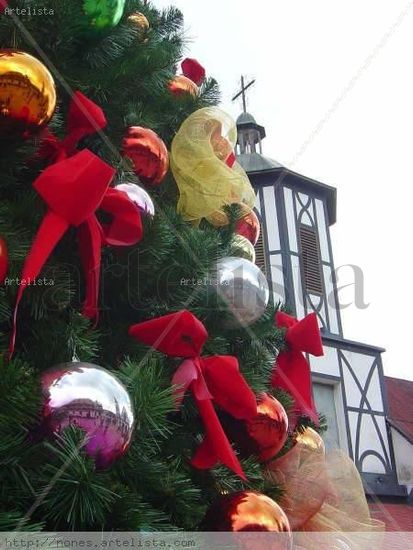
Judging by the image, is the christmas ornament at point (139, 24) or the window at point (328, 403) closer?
the christmas ornament at point (139, 24)

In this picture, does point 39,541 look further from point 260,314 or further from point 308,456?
point 308,456

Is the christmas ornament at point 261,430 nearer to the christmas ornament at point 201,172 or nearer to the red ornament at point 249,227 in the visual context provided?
the christmas ornament at point 201,172

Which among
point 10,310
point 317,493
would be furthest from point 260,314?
point 10,310

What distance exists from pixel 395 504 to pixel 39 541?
754cm

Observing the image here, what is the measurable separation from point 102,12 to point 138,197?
372mm

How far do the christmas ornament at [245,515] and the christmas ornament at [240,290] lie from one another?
1.29 ft

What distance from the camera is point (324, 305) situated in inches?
324

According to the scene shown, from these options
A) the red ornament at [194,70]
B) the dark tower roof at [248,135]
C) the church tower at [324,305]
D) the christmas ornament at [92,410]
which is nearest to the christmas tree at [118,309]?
the christmas ornament at [92,410]

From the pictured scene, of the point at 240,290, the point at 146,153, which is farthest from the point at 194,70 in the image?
the point at 240,290

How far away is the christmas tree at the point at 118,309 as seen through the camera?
1.03m

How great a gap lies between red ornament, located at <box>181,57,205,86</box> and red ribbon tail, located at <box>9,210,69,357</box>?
1312 millimetres

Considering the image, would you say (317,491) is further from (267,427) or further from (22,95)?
(22,95)

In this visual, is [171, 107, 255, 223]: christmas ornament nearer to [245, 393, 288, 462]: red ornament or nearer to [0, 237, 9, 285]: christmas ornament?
[245, 393, 288, 462]: red ornament

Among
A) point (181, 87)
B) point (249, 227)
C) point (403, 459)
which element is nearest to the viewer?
point (181, 87)
